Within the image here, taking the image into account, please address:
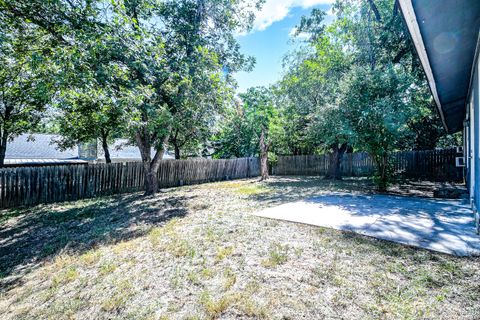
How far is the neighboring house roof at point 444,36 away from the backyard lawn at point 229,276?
2.62 meters

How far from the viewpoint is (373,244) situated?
9.61ft

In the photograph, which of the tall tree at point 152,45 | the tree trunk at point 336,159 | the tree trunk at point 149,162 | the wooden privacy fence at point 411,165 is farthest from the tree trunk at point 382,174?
the tree trunk at point 149,162

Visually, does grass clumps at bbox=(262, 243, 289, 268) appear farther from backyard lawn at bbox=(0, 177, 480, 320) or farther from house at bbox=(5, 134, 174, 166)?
house at bbox=(5, 134, 174, 166)

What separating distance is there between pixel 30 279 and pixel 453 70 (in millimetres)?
7057

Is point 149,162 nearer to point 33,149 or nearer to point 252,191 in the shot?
point 252,191

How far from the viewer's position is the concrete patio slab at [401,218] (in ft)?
9.64

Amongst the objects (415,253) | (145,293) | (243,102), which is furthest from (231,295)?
(243,102)

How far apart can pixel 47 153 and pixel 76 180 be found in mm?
13999

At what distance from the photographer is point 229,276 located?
2332 mm

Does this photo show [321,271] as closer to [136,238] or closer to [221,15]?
[136,238]

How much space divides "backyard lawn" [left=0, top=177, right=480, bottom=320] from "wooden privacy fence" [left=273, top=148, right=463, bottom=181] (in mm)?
5895

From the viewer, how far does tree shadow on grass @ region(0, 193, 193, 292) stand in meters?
3.18

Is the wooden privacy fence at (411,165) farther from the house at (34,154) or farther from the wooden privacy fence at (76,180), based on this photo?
the house at (34,154)

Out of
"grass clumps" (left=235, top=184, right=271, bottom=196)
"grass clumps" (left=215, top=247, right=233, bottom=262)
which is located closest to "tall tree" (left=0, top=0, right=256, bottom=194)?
"grass clumps" (left=235, top=184, right=271, bottom=196)
